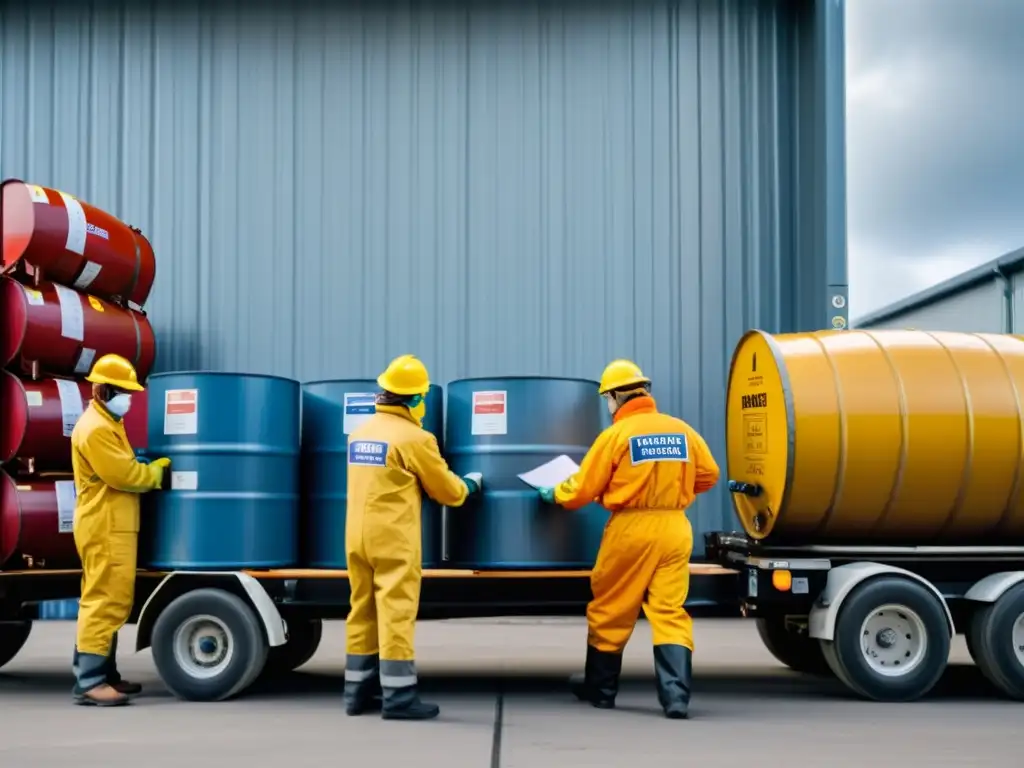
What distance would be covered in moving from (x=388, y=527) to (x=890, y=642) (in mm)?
3099

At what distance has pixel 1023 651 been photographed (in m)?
6.99

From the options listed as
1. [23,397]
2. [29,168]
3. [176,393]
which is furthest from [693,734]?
[29,168]

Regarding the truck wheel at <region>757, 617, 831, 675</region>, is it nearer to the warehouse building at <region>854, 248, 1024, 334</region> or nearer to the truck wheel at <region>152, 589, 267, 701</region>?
the truck wheel at <region>152, 589, 267, 701</region>

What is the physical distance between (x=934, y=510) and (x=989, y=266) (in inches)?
517

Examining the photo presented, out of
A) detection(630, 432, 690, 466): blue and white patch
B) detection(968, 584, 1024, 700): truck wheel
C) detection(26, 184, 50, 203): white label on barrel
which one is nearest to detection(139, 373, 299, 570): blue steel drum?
detection(26, 184, 50, 203): white label on barrel

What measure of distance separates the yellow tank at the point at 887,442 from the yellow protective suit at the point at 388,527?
81.9 inches

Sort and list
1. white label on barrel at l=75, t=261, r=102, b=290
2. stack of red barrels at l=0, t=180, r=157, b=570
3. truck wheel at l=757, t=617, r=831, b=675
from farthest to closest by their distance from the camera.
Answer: white label on barrel at l=75, t=261, r=102, b=290
truck wheel at l=757, t=617, r=831, b=675
stack of red barrels at l=0, t=180, r=157, b=570

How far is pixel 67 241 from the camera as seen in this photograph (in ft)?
26.6

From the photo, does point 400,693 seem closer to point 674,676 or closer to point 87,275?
point 674,676

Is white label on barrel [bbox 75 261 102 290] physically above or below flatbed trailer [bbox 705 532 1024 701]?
above

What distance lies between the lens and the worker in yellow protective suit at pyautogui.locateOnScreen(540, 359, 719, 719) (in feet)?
21.0

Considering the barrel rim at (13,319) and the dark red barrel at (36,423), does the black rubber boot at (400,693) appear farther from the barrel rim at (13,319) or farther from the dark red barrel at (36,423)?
the barrel rim at (13,319)

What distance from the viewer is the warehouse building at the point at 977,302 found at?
18234mm

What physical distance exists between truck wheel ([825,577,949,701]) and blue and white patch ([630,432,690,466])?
4.74ft
